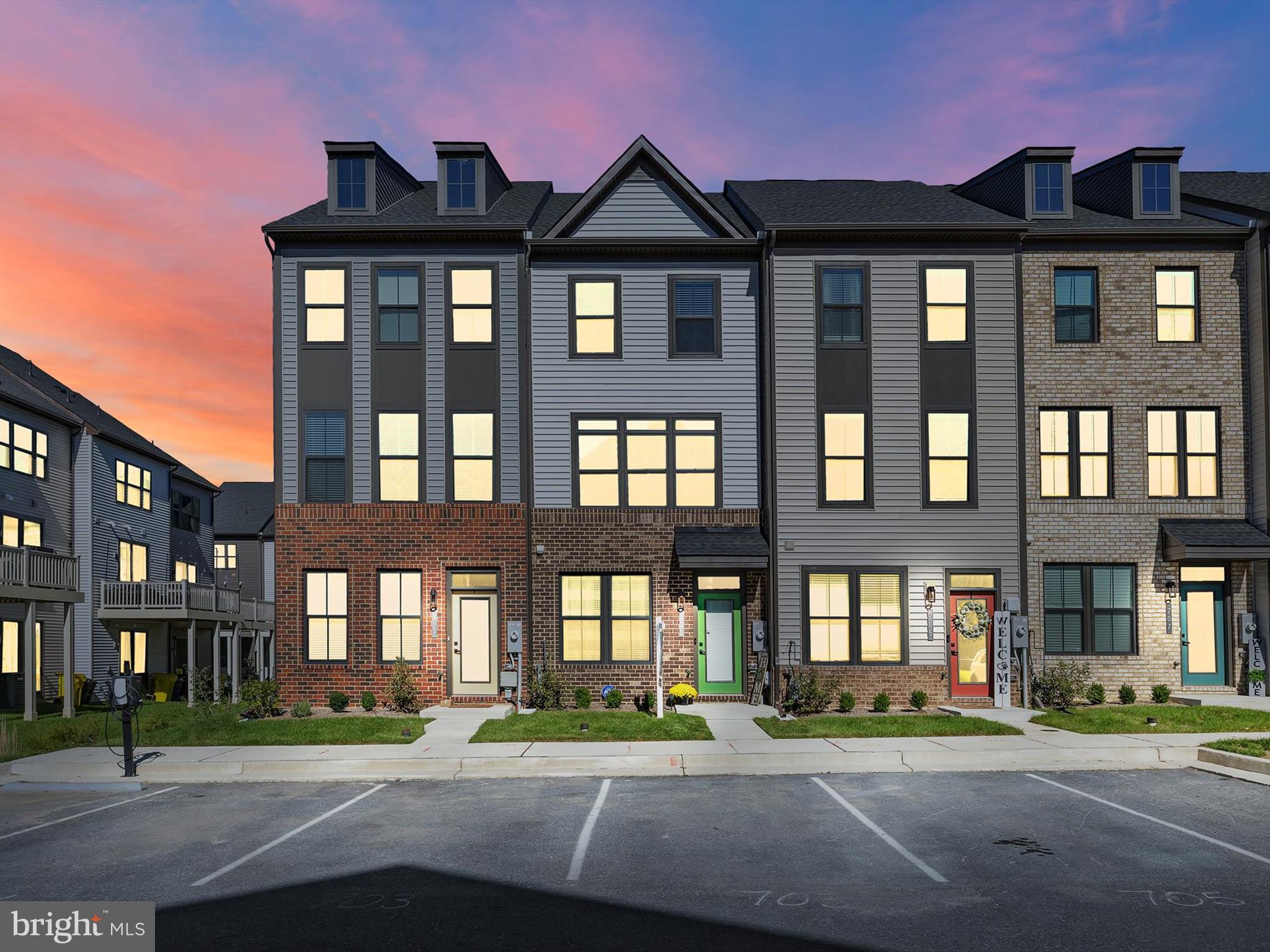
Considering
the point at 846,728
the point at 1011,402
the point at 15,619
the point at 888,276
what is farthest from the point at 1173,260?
the point at 15,619

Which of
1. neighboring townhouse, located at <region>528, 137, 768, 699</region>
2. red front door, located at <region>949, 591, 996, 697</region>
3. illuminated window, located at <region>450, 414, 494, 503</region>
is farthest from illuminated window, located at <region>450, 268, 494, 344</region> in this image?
red front door, located at <region>949, 591, 996, 697</region>

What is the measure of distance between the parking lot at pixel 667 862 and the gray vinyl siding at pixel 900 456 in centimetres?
901

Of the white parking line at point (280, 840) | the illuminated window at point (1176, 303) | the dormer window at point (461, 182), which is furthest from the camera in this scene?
the dormer window at point (461, 182)

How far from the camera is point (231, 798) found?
13711 millimetres

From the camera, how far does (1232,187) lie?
27500 mm

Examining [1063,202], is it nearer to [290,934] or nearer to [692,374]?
[692,374]

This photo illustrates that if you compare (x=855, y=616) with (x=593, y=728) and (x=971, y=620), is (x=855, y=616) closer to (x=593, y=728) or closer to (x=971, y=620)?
(x=971, y=620)

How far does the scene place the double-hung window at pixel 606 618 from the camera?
77.7 ft

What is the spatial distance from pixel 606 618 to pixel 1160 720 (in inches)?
443

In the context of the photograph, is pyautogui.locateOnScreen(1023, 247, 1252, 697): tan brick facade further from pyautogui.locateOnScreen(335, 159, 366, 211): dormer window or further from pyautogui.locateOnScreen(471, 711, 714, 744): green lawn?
pyautogui.locateOnScreen(335, 159, 366, 211): dormer window

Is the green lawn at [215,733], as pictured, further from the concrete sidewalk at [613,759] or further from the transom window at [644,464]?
the transom window at [644,464]

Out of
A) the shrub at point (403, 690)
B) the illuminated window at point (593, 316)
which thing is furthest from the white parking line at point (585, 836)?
the illuminated window at point (593, 316)

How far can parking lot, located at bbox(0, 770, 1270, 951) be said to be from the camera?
8016 mm

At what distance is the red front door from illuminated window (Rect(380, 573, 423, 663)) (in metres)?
12.0
